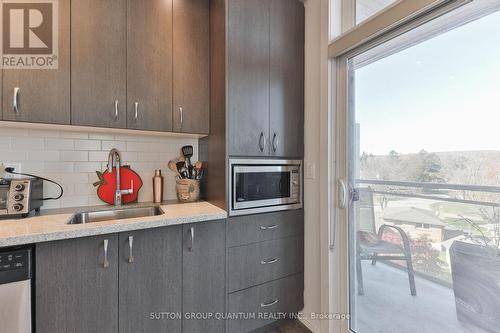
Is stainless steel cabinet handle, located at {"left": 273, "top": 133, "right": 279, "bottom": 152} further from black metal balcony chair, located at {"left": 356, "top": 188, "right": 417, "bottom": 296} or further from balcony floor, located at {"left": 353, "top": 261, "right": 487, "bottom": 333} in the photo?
balcony floor, located at {"left": 353, "top": 261, "right": 487, "bottom": 333}

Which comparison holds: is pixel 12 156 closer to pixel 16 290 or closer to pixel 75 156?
pixel 75 156

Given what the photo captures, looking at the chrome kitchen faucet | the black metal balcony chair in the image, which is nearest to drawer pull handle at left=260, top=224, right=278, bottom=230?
the black metal balcony chair

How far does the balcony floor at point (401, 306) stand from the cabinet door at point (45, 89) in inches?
82.7

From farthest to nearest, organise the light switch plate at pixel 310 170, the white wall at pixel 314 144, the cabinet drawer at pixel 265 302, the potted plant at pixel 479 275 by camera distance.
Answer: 1. the light switch plate at pixel 310 170
2. the white wall at pixel 314 144
3. the cabinet drawer at pixel 265 302
4. the potted plant at pixel 479 275

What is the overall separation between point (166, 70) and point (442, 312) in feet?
7.01

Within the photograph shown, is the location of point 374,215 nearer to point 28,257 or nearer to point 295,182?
point 295,182

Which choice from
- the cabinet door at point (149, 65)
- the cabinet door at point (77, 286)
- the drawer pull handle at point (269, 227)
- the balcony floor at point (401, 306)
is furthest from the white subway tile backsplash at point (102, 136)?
the balcony floor at point (401, 306)

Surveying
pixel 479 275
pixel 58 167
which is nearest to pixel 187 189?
pixel 58 167

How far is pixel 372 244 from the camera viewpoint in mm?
1510

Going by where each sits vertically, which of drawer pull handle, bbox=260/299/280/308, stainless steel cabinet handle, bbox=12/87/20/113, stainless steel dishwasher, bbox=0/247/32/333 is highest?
stainless steel cabinet handle, bbox=12/87/20/113

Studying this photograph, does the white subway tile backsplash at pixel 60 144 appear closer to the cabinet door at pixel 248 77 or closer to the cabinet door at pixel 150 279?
the cabinet door at pixel 150 279

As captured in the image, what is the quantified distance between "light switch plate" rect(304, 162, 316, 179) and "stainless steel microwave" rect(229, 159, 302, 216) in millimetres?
50

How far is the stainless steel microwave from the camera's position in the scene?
1.61 meters

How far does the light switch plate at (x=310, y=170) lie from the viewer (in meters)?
1.81
